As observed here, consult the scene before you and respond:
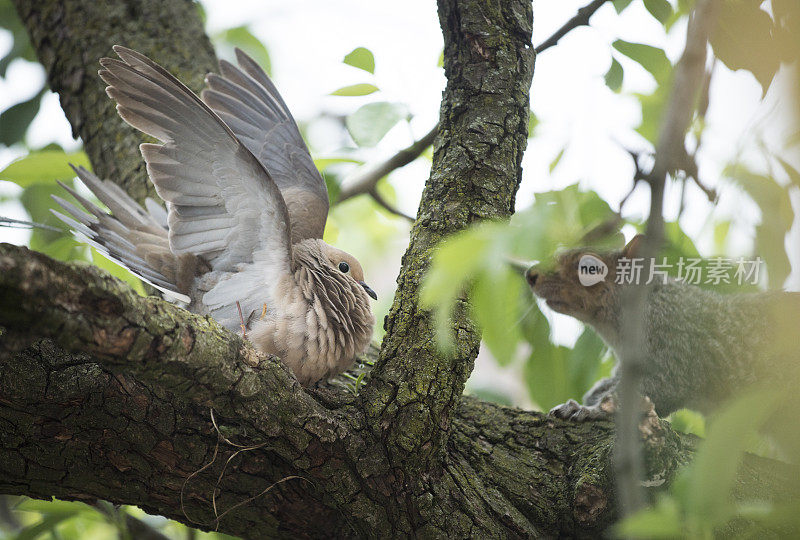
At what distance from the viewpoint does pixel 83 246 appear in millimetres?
2664

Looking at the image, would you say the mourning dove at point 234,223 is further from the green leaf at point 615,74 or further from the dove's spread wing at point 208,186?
the green leaf at point 615,74

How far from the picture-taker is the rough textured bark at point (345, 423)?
1426 millimetres

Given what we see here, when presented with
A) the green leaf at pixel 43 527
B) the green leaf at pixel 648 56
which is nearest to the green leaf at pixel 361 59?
the green leaf at pixel 648 56

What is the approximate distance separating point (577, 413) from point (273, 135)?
1.62m

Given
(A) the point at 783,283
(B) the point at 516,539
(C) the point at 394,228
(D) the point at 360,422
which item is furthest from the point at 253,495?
(C) the point at 394,228

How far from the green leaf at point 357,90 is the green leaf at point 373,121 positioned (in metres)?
0.05

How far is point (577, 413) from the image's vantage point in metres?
2.22

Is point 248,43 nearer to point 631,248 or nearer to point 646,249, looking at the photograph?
point 631,248

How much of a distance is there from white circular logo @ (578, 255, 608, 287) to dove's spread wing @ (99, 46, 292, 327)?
1704 millimetres

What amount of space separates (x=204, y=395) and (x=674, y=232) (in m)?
1.98

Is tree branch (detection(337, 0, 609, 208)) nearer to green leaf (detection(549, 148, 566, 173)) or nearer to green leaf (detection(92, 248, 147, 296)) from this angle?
green leaf (detection(549, 148, 566, 173))

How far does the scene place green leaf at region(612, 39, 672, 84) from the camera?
2154mm

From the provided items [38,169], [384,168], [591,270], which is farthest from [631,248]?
[38,169]

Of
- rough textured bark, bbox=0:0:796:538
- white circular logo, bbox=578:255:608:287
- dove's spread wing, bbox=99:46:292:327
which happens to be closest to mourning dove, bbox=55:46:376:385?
dove's spread wing, bbox=99:46:292:327
